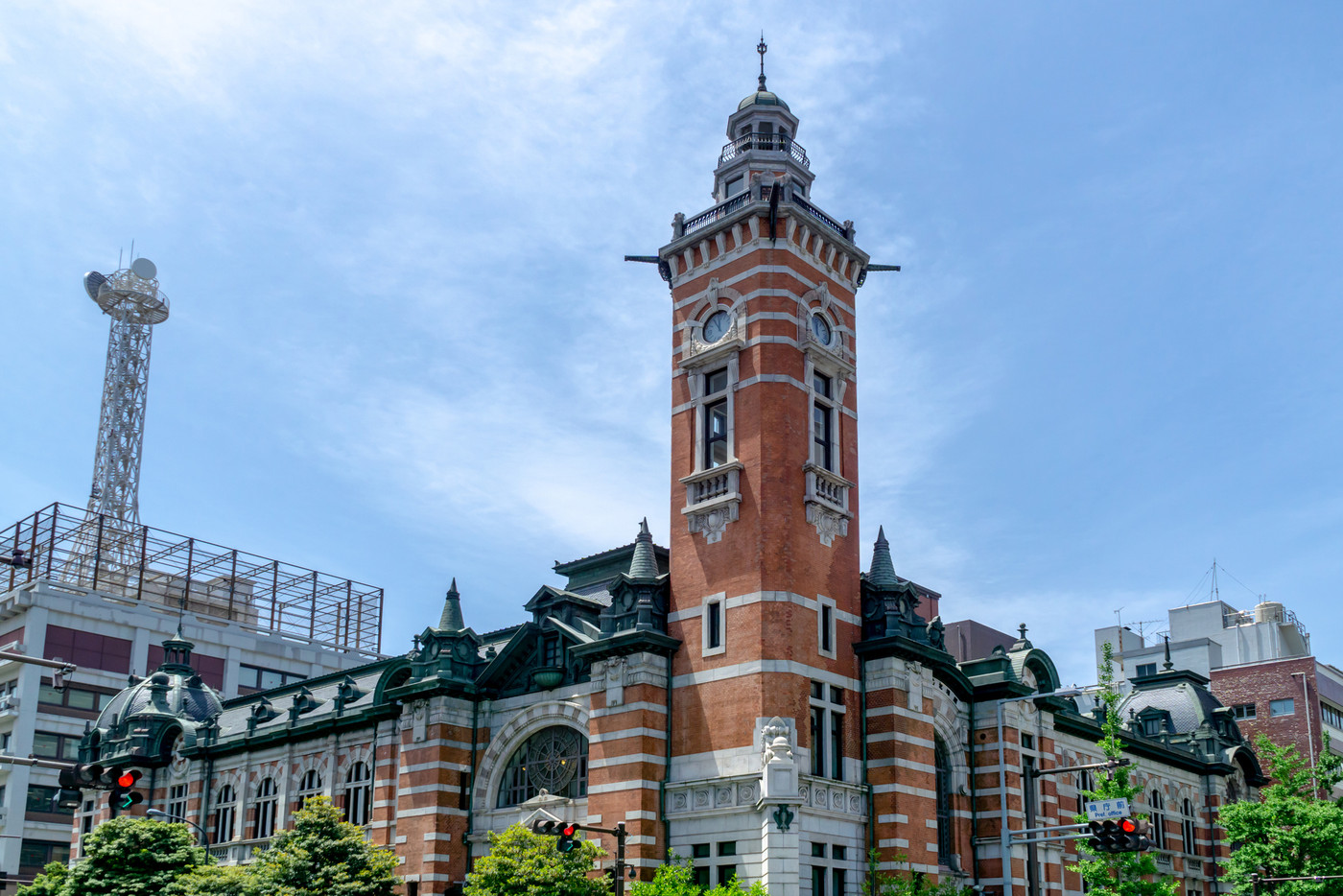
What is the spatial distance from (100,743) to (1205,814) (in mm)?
53341

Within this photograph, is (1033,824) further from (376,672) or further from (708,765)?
(376,672)

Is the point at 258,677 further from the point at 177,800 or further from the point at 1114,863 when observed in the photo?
the point at 1114,863

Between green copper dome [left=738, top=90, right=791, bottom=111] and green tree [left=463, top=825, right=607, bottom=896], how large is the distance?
28.6 meters

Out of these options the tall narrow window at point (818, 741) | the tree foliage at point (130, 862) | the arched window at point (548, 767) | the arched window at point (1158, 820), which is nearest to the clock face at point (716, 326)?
the tall narrow window at point (818, 741)

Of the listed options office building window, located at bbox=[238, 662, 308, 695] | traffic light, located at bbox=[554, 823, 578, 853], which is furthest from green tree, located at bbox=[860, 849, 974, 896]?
office building window, located at bbox=[238, 662, 308, 695]

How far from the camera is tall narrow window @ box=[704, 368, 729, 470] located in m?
46.4

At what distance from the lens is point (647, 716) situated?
42.8m

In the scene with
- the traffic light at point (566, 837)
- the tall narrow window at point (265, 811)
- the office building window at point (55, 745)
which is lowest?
the traffic light at point (566, 837)

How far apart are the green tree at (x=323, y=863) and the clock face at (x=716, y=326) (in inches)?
812

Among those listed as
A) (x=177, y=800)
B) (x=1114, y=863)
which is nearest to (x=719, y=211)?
(x=1114, y=863)

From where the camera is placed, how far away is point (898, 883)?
4056 centimetres

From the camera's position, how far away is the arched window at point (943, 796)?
151 feet

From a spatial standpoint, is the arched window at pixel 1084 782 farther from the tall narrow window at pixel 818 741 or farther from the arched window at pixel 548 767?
the arched window at pixel 548 767

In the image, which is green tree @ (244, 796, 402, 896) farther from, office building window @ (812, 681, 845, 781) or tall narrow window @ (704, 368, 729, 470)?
tall narrow window @ (704, 368, 729, 470)
